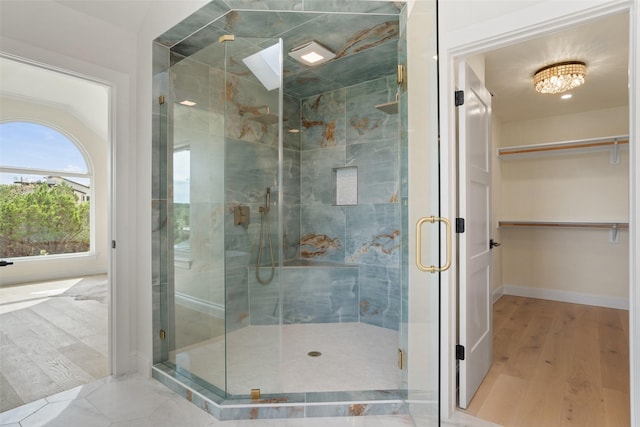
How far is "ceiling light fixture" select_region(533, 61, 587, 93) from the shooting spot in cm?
292

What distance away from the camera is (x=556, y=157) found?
4449 mm

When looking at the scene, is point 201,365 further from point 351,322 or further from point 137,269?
point 351,322

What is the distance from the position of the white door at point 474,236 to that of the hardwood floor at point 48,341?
2.55 meters

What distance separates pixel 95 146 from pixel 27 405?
5.55 m

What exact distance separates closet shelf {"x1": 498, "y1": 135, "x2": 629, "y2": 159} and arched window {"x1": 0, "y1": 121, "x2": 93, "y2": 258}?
7225 mm

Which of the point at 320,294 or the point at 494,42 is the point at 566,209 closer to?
the point at 320,294

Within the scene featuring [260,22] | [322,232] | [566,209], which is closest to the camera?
[260,22]

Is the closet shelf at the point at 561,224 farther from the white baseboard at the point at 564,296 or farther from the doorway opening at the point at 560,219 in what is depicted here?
the white baseboard at the point at 564,296

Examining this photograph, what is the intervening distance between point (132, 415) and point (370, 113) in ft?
10.5

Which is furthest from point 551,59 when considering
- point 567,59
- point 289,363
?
point 289,363

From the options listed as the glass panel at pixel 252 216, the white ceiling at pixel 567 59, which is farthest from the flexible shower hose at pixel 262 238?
the white ceiling at pixel 567 59

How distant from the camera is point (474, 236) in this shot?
7.26 ft

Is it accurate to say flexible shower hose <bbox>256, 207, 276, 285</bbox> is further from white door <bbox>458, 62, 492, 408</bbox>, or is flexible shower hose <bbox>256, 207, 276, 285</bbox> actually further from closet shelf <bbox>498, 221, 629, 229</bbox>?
closet shelf <bbox>498, 221, 629, 229</bbox>

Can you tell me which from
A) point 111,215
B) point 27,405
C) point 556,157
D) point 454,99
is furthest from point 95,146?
point 556,157
